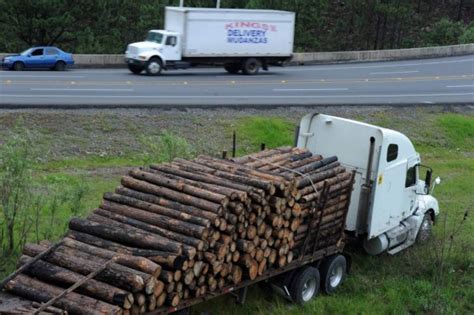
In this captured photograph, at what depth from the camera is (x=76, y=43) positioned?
178 feet

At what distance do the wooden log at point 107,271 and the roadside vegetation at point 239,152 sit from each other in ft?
10.2

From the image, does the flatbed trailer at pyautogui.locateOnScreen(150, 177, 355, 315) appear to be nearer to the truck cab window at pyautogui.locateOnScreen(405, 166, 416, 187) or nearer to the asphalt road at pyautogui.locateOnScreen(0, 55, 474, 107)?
the truck cab window at pyautogui.locateOnScreen(405, 166, 416, 187)

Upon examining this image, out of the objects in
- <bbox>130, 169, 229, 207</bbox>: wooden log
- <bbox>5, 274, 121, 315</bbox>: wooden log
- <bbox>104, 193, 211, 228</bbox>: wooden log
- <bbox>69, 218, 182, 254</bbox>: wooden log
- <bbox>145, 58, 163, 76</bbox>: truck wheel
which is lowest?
<bbox>145, 58, 163, 76</bbox>: truck wheel

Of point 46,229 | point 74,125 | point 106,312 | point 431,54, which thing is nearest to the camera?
point 106,312

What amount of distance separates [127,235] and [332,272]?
484cm

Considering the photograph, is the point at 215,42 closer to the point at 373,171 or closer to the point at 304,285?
the point at 373,171

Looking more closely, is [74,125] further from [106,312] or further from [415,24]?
[415,24]

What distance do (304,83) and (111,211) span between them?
2740 centimetres

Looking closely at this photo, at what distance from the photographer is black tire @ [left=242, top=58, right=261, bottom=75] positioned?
1641 inches

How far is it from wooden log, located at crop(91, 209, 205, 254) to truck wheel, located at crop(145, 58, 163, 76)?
27.1m

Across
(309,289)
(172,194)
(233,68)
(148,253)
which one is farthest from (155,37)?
(148,253)

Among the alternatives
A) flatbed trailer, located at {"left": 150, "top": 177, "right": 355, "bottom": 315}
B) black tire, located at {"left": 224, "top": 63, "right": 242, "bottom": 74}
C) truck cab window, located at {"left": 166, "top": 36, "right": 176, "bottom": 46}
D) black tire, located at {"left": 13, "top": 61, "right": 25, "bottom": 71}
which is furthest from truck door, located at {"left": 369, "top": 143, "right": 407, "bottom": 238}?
black tire, located at {"left": 13, "top": 61, "right": 25, "bottom": 71}

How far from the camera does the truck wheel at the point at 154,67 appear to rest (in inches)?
1539

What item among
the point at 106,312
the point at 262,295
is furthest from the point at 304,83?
the point at 106,312
